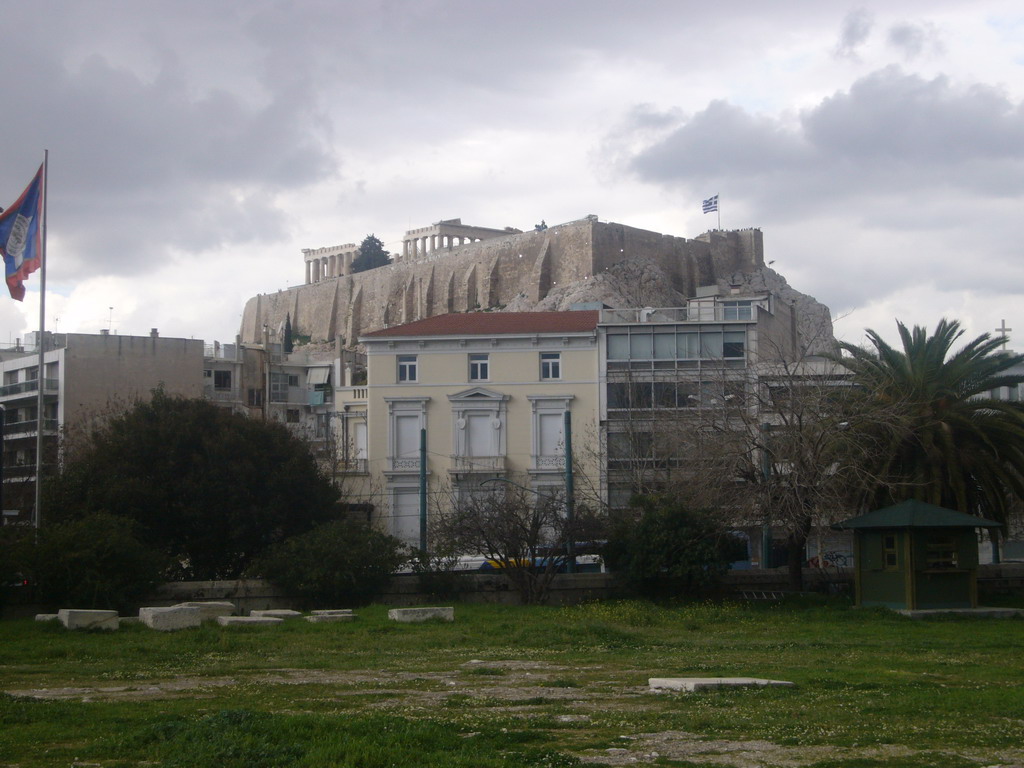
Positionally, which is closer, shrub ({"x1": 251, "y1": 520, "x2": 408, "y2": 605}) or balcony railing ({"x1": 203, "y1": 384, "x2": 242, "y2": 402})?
shrub ({"x1": 251, "y1": 520, "x2": 408, "y2": 605})

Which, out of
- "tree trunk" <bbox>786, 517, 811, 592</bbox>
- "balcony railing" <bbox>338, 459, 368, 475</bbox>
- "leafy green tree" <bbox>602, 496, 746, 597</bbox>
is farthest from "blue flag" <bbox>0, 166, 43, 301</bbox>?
"balcony railing" <bbox>338, 459, 368, 475</bbox>

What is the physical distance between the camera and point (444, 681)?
44.1 feet

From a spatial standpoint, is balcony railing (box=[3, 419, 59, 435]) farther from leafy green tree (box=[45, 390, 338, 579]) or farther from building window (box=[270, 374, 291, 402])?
leafy green tree (box=[45, 390, 338, 579])

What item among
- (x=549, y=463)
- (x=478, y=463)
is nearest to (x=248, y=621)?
(x=478, y=463)

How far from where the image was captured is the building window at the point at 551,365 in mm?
47562

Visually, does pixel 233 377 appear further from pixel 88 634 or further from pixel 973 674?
pixel 973 674

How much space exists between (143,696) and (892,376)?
2025 centimetres

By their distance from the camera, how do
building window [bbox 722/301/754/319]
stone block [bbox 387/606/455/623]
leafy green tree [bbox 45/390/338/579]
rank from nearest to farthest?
stone block [bbox 387/606/455/623] < leafy green tree [bbox 45/390/338/579] < building window [bbox 722/301/754/319]

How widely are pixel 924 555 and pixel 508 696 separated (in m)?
13.9

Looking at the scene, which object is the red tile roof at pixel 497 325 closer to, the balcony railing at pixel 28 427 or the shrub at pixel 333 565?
the balcony railing at pixel 28 427

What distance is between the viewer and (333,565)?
970 inches

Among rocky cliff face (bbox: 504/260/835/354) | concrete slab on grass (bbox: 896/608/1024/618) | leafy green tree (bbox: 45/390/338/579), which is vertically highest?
rocky cliff face (bbox: 504/260/835/354)

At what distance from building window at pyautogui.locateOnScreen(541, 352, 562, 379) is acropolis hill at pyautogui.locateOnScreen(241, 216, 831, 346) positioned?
42503 millimetres

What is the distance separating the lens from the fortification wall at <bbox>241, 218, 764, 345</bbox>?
105 metres
